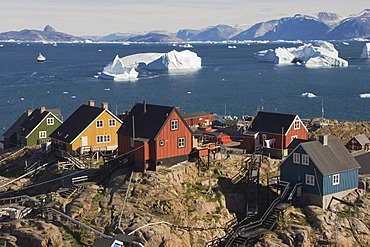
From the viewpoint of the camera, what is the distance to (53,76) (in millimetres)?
172375

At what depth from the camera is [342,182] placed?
3934 cm

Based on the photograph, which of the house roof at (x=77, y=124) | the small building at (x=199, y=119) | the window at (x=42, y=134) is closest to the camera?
the house roof at (x=77, y=124)

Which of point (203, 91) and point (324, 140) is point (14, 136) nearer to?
point (324, 140)

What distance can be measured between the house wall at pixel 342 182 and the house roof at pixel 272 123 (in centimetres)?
779

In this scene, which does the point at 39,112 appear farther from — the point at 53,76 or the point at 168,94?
the point at 53,76

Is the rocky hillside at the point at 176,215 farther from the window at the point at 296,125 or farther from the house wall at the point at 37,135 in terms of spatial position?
the house wall at the point at 37,135

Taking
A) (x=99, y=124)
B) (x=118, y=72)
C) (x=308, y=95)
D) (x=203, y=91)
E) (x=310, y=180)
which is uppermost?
(x=99, y=124)

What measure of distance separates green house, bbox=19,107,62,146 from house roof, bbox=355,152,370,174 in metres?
30.2

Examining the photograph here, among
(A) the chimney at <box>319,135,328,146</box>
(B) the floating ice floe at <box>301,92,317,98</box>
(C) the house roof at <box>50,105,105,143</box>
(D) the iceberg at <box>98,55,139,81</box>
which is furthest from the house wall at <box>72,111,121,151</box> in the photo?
(D) the iceberg at <box>98,55,139,81</box>

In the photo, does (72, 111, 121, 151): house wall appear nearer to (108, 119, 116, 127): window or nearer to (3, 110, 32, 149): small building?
(108, 119, 116, 127): window

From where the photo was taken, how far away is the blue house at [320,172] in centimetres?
3828

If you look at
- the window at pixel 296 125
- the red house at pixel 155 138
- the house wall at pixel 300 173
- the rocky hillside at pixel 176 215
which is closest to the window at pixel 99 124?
the red house at pixel 155 138

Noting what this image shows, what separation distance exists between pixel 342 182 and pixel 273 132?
916cm

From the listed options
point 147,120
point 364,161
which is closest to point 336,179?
point 364,161
